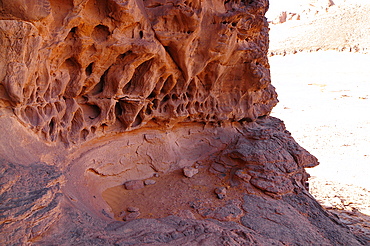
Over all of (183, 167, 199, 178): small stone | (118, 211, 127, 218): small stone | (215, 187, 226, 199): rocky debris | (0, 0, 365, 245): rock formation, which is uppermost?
(0, 0, 365, 245): rock formation

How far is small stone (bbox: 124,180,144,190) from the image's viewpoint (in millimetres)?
4242

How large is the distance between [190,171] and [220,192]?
2.36ft

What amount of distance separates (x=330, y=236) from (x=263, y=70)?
3.48m

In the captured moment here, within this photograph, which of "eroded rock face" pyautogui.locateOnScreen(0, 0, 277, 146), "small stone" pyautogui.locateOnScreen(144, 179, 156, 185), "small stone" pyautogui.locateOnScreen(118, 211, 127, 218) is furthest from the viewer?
"small stone" pyautogui.locateOnScreen(144, 179, 156, 185)

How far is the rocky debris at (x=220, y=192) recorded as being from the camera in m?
4.19

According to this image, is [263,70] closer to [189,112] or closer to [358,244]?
[189,112]

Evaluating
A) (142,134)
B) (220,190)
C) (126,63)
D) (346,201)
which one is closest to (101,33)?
(126,63)

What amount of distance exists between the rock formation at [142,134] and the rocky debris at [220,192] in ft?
0.19

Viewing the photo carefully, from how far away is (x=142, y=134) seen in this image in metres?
4.70

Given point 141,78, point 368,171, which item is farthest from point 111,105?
point 368,171

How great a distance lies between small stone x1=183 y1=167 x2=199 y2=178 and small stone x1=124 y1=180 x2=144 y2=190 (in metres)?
0.76

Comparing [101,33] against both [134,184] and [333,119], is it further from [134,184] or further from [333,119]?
A: [333,119]

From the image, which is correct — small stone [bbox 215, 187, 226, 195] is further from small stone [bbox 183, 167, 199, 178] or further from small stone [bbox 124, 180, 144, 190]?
small stone [bbox 124, 180, 144, 190]

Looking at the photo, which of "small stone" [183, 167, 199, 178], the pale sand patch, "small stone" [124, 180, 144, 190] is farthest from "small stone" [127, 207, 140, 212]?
the pale sand patch
